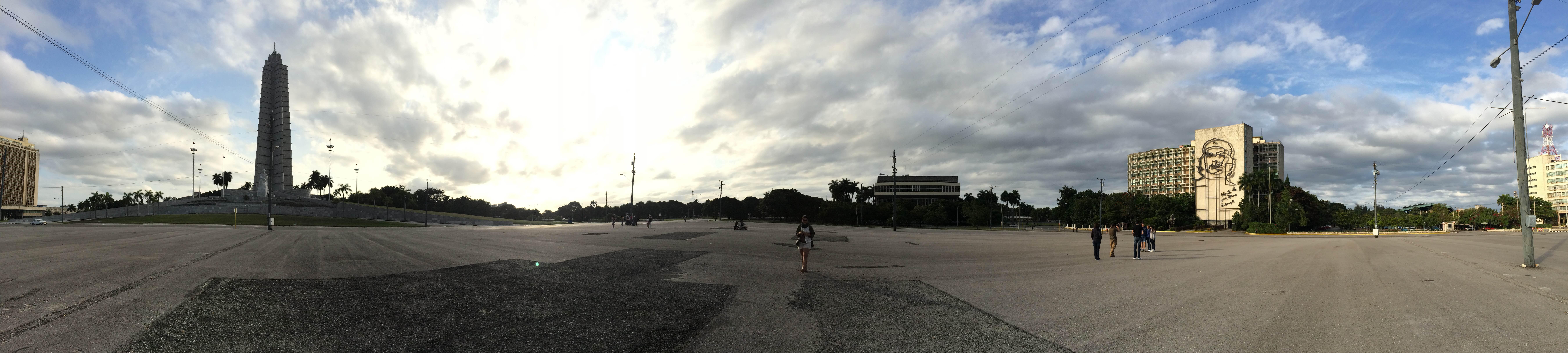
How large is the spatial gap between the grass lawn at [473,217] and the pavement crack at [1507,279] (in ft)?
276

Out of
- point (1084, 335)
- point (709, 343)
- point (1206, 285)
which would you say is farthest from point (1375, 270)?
point (709, 343)

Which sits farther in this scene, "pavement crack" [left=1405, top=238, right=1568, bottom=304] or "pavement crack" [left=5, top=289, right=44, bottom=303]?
"pavement crack" [left=1405, top=238, right=1568, bottom=304]

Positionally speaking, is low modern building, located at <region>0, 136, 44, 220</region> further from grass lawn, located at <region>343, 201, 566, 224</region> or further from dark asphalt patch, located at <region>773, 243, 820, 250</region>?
dark asphalt patch, located at <region>773, 243, 820, 250</region>

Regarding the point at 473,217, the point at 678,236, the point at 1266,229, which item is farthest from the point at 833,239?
the point at 473,217

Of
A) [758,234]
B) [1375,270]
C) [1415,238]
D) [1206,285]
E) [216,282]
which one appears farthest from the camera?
[1415,238]

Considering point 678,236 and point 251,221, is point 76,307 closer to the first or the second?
point 678,236

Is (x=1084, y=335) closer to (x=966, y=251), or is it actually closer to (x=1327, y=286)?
(x=1327, y=286)

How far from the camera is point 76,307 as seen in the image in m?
8.16

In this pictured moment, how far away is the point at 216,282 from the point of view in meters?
10.6

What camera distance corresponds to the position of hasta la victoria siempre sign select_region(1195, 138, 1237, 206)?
347ft

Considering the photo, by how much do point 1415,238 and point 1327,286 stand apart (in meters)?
53.7

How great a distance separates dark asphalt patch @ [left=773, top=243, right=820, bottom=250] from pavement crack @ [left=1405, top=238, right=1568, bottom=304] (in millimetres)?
17864

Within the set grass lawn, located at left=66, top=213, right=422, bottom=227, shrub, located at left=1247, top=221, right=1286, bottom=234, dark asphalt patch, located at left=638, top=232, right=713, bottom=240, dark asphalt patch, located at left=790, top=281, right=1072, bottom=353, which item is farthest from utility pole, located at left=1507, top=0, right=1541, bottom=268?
grass lawn, located at left=66, top=213, right=422, bottom=227

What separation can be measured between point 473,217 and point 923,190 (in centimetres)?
10426
